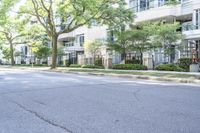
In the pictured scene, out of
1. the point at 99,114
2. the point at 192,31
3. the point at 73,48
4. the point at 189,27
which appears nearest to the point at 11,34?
the point at 73,48

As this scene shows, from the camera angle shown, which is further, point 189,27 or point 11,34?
point 11,34

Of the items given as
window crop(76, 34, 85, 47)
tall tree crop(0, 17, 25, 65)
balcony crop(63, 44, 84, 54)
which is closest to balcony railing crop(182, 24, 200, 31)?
balcony crop(63, 44, 84, 54)

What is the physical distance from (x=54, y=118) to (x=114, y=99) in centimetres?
327

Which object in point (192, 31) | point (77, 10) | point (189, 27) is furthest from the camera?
point (189, 27)

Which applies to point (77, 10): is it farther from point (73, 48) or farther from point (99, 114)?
point (99, 114)

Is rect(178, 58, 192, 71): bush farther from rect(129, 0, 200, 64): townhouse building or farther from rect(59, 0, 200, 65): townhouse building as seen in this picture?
Answer: rect(59, 0, 200, 65): townhouse building

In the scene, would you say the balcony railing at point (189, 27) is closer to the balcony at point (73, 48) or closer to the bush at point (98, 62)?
the bush at point (98, 62)

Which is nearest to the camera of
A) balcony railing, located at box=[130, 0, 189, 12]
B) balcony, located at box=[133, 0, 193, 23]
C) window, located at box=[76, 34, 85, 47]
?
balcony, located at box=[133, 0, 193, 23]

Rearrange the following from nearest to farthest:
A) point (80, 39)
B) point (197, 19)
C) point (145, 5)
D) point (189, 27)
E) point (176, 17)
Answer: point (197, 19), point (189, 27), point (176, 17), point (145, 5), point (80, 39)

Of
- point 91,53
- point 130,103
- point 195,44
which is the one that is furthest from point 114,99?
point 91,53

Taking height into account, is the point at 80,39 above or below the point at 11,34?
below

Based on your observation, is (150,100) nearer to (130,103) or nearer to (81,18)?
(130,103)

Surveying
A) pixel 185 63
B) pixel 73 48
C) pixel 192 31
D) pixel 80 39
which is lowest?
pixel 185 63

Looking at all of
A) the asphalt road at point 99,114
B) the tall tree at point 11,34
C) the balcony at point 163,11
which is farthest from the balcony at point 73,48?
the asphalt road at point 99,114
